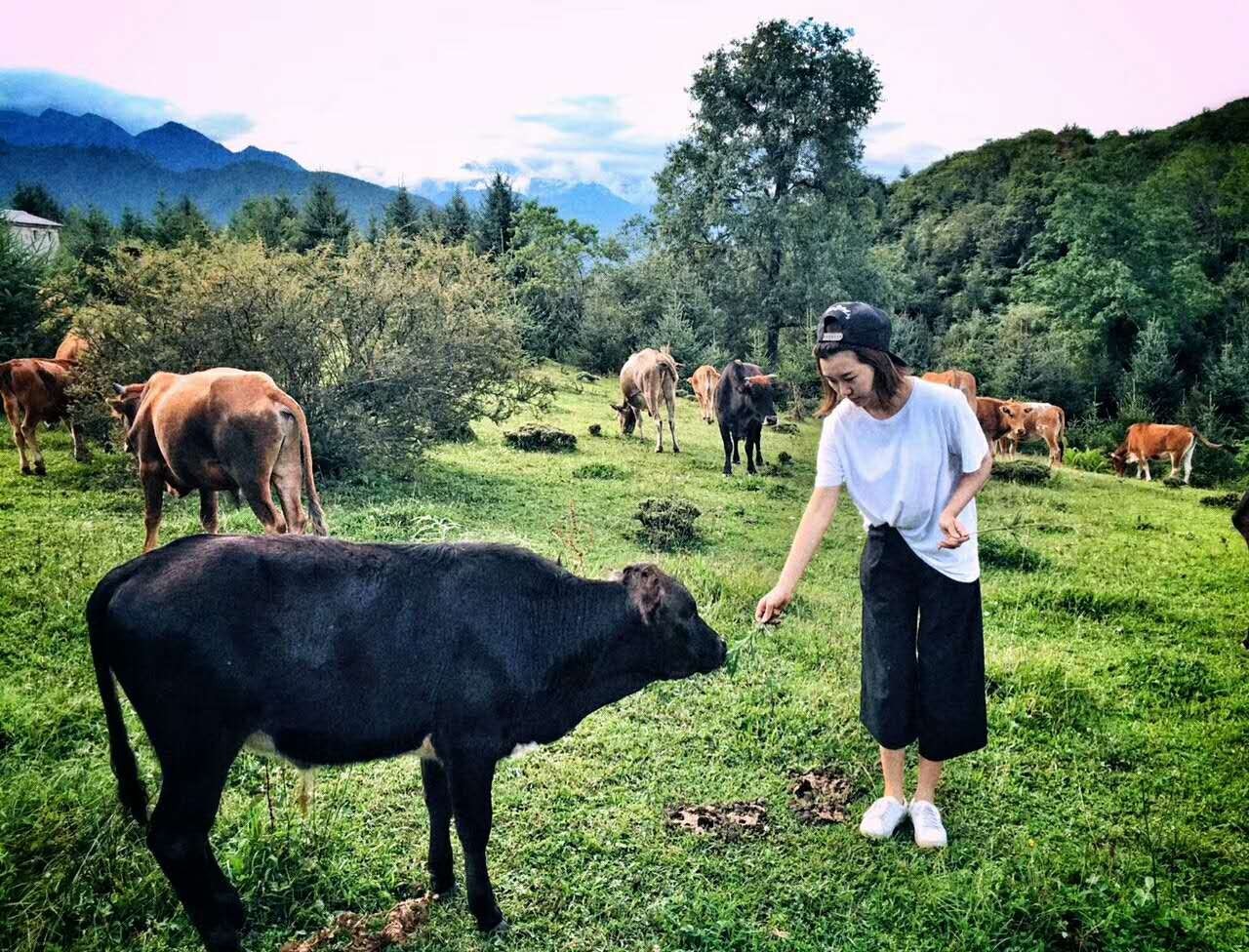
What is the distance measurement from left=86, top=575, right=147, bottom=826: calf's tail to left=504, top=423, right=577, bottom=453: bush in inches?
274

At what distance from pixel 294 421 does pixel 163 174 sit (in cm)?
2146

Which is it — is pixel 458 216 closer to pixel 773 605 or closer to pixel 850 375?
pixel 850 375

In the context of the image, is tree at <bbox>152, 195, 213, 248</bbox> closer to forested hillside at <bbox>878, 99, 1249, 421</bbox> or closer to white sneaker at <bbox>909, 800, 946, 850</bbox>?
forested hillside at <bbox>878, 99, 1249, 421</bbox>

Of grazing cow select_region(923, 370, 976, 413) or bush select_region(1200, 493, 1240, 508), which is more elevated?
grazing cow select_region(923, 370, 976, 413)

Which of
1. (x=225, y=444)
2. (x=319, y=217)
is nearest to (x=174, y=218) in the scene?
(x=319, y=217)

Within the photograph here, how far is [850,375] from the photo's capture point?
2881 millimetres

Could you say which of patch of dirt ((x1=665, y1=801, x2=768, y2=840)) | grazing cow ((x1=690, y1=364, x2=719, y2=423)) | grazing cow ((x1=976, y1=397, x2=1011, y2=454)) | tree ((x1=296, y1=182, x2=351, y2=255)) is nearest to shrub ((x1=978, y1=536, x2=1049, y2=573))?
patch of dirt ((x1=665, y1=801, x2=768, y2=840))

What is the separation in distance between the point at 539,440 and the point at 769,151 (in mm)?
9968

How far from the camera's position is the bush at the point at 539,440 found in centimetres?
955

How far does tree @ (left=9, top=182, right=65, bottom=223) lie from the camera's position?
76.5 feet

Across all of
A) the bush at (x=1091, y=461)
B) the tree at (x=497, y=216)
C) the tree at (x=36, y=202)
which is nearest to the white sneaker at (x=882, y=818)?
the bush at (x=1091, y=461)

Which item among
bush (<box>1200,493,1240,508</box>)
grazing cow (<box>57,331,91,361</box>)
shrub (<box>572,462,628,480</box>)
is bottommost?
bush (<box>1200,493,1240,508</box>)

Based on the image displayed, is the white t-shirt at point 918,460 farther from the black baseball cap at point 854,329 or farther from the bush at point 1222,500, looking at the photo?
the bush at point 1222,500

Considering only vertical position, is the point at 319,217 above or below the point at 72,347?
above
